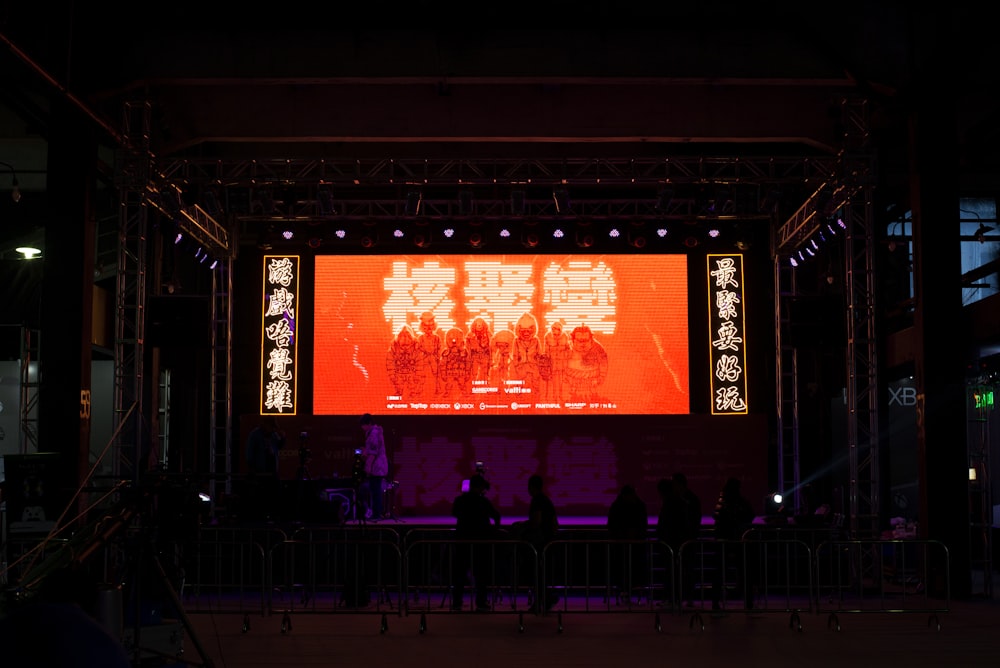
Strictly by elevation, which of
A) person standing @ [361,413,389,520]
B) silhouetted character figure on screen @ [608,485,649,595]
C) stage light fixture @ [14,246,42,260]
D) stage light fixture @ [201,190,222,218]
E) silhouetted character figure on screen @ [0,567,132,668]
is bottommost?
silhouetted character figure on screen @ [608,485,649,595]

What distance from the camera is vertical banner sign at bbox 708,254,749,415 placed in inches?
734

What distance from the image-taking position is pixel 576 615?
11000mm

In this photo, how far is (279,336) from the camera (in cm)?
1877

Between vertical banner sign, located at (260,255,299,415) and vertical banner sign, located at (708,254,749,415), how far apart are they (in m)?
7.44

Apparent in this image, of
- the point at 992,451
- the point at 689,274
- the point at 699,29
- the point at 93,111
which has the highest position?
the point at 699,29

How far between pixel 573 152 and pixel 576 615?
8560 mm

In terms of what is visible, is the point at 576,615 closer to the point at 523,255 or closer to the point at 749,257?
the point at 523,255

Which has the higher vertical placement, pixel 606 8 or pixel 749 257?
pixel 606 8

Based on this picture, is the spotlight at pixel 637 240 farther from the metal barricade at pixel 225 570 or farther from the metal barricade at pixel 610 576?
the metal barricade at pixel 225 570

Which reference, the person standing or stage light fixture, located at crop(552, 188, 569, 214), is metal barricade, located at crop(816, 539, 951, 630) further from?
the person standing

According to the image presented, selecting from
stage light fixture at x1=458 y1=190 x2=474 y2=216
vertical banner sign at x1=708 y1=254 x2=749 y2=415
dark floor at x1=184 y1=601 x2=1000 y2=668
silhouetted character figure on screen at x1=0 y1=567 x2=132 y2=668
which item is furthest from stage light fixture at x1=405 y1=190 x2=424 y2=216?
silhouetted character figure on screen at x1=0 y1=567 x2=132 y2=668

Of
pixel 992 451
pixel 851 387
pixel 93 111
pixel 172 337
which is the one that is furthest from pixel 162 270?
pixel 992 451

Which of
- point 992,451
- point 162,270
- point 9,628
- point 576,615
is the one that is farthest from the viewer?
point 992,451

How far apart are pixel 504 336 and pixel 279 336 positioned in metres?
4.06
